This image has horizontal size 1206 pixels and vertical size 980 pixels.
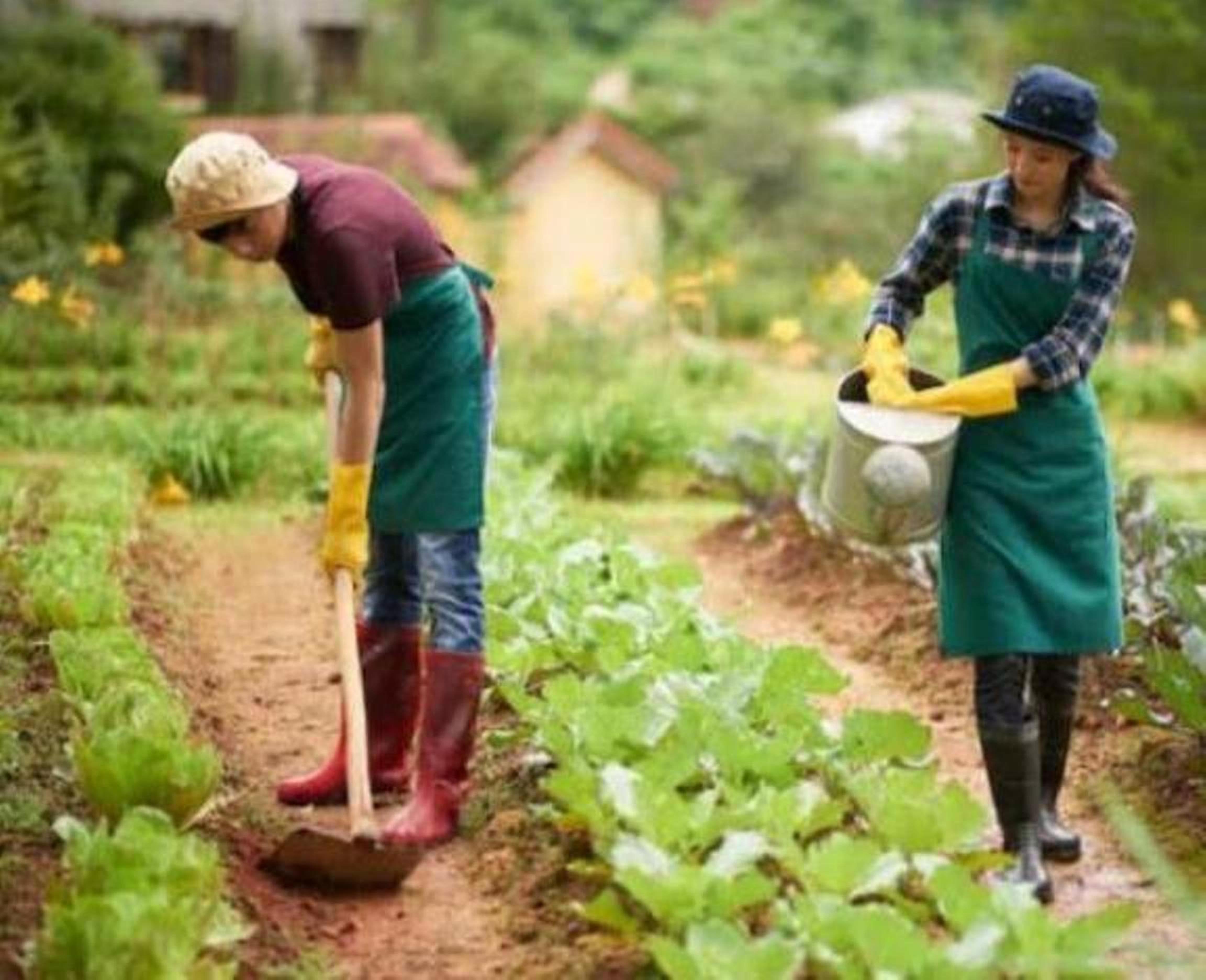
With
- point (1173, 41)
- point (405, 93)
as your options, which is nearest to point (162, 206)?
point (1173, 41)

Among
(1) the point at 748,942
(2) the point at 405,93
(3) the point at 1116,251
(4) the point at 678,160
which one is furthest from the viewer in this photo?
(4) the point at 678,160

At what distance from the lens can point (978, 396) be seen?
17.1ft

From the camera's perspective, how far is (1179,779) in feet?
20.0

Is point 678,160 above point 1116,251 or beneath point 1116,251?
beneath

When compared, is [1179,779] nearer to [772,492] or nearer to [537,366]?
[772,492]

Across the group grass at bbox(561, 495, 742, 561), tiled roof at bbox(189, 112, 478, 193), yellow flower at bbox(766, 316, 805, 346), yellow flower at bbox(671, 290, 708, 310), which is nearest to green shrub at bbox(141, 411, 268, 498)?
grass at bbox(561, 495, 742, 561)

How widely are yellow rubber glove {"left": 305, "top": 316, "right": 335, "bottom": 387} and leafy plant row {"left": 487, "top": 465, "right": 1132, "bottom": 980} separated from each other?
2.62 ft

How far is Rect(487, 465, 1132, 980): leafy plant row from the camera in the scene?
4.22 meters

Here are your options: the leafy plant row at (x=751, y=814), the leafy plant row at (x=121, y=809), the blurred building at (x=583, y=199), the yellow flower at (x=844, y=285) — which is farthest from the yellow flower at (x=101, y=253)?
the blurred building at (x=583, y=199)

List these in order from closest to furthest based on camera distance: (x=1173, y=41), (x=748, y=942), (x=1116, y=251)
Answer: (x=748, y=942) < (x=1116, y=251) < (x=1173, y=41)

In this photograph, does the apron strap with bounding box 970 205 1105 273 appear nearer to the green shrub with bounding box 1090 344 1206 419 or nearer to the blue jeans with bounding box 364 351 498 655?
the blue jeans with bounding box 364 351 498 655

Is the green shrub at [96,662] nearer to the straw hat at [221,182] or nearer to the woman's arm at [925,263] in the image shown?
the straw hat at [221,182]

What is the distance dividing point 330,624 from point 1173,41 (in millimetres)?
15109

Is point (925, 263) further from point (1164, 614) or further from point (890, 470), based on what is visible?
point (1164, 614)
